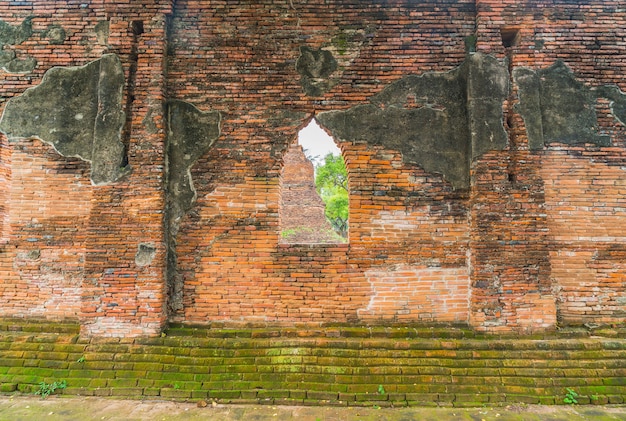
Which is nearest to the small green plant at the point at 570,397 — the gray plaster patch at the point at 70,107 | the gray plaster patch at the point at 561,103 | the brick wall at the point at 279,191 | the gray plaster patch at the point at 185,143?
the brick wall at the point at 279,191

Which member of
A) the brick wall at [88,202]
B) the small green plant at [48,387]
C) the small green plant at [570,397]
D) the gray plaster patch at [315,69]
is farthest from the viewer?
the gray plaster patch at [315,69]

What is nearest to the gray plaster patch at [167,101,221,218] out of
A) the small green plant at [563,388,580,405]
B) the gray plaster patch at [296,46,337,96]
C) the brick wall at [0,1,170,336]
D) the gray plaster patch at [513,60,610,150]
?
the brick wall at [0,1,170,336]

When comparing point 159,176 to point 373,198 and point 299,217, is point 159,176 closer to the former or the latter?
point 373,198

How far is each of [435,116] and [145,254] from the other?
438 cm

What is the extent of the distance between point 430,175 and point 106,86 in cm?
471

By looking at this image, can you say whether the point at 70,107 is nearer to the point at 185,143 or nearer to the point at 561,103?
the point at 185,143

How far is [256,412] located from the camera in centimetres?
405

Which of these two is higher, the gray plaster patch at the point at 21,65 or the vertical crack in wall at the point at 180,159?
the gray plaster patch at the point at 21,65

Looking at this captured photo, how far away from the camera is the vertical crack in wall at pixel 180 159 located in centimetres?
505

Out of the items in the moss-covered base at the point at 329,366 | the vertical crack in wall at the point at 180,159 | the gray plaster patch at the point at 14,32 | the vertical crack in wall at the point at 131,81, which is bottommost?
the moss-covered base at the point at 329,366

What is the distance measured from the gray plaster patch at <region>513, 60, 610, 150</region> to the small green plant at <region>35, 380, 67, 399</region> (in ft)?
22.8

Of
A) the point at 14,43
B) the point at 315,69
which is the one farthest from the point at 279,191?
the point at 14,43

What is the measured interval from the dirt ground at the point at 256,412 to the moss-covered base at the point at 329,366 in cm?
10

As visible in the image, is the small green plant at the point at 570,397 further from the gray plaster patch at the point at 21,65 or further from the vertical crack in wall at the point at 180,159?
the gray plaster patch at the point at 21,65
